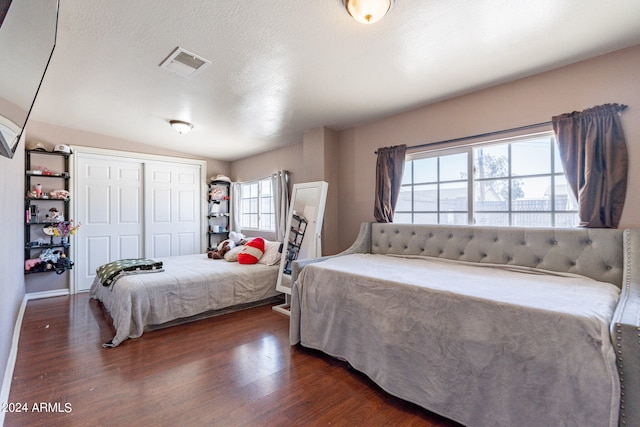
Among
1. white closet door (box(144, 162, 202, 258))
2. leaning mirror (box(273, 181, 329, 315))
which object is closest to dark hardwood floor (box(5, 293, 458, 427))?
leaning mirror (box(273, 181, 329, 315))

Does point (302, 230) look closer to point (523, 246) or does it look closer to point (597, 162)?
point (523, 246)

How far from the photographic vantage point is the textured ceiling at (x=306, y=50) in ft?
5.33

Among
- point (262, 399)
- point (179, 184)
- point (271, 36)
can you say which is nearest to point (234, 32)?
point (271, 36)

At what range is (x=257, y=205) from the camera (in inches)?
207

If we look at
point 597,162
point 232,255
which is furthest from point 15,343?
point 597,162

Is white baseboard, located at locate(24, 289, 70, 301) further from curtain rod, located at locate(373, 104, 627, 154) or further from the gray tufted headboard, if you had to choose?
curtain rod, located at locate(373, 104, 627, 154)

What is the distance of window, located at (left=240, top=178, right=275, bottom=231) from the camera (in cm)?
497

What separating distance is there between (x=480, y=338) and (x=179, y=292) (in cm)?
271

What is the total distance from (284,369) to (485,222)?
2.22 meters

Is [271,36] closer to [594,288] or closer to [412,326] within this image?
[412,326]

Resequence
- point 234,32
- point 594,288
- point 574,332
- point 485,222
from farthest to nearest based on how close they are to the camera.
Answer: point 485,222
point 234,32
point 594,288
point 574,332

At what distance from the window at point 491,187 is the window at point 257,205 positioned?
8.21ft

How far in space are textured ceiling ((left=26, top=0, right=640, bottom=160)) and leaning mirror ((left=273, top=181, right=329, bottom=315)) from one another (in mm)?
949

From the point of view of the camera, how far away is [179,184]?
5.11m
